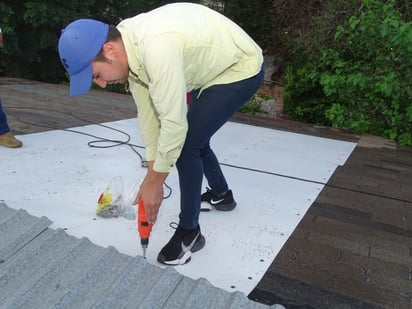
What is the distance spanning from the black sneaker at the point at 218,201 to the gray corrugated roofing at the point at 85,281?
2.87ft

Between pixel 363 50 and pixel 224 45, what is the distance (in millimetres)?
4045

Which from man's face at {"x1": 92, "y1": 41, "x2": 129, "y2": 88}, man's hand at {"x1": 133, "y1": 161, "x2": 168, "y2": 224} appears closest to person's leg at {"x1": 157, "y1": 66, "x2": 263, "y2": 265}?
man's hand at {"x1": 133, "y1": 161, "x2": 168, "y2": 224}

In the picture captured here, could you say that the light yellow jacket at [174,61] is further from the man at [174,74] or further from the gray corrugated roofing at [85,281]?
the gray corrugated roofing at [85,281]

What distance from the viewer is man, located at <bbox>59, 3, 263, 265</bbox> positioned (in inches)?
49.7

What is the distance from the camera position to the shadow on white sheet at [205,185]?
74.6 inches

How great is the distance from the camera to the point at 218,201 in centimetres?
230

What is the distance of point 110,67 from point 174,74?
8.9 inches

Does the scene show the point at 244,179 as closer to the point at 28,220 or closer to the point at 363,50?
the point at 28,220

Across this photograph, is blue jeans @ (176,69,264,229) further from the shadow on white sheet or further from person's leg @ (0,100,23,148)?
person's leg @ (0,100,23,148)

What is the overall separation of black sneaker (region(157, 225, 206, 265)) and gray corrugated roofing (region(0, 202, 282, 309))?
292 mm

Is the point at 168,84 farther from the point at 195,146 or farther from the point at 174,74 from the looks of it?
the point at 195,146

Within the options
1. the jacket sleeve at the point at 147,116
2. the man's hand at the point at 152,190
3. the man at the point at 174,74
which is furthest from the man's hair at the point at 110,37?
the man's hand at the point at 152,190

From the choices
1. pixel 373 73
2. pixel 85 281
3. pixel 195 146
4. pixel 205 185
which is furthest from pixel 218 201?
pixel 373 73

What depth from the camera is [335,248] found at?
2035 mm
